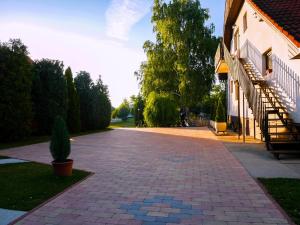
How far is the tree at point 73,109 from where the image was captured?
1923 cm

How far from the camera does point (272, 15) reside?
35.4 feet

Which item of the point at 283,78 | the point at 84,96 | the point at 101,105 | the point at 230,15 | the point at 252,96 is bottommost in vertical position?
the point at 252,96

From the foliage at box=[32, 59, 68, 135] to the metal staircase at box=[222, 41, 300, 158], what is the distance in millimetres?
9705

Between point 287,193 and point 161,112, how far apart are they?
2130cm

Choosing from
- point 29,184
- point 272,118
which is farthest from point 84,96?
point 29,184

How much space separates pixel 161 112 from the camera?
26312 millimetres

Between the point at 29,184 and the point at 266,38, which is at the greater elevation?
the point at 266,38

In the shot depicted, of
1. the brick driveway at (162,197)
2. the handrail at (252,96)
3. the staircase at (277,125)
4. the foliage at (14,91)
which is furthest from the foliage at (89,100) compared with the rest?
the brick driveway at (162,197)

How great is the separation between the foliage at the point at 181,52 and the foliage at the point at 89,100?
29.3 ft

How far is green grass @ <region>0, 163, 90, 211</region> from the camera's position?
4820 millimetres

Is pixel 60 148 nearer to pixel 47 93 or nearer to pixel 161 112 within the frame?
pixel 47 93

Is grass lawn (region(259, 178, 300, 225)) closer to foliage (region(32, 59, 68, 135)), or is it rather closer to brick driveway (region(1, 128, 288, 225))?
brick driveway (region(1, 128, 288, 225))

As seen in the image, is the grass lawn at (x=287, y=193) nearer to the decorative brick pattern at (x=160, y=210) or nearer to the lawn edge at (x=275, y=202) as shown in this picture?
the lawn edge at (x=275, y=202)

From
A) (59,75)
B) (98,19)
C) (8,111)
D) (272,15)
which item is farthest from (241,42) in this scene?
(8,111)
